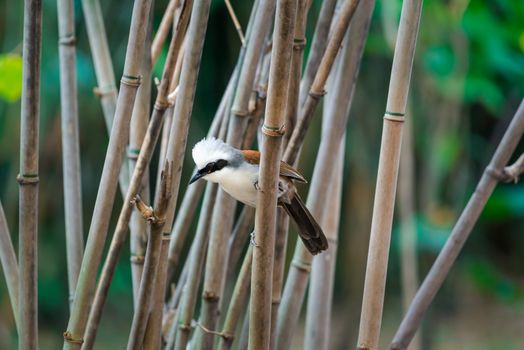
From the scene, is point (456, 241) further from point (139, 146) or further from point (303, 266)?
point (139, 146)

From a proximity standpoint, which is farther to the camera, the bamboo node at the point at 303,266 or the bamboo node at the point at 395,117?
the bamboo node at the point at 303,266

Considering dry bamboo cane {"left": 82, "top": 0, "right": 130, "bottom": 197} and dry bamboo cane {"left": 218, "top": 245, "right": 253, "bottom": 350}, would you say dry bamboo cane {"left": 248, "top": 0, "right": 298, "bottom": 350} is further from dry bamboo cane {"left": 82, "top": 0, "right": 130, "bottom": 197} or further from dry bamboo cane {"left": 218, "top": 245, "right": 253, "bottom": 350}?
dry bamboo cane {"left": 82, "top": 0, "right": 130, "bottom": 197}

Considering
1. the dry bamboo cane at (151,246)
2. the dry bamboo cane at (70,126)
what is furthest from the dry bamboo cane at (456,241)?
the dry bamboo cane at (70,126)

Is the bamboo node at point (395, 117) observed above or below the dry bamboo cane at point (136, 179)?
above

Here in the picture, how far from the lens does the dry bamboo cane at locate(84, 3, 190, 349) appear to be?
3.00ft

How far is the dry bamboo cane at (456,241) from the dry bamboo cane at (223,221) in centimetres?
26

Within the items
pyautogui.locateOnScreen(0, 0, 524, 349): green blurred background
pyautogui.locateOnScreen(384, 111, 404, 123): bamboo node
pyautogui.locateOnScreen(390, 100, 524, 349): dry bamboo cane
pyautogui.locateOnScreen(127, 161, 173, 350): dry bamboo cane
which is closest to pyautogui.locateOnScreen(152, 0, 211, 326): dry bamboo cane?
pyautogui.locateOnScreen(127, 161, 173, 350): dry bamboo cane

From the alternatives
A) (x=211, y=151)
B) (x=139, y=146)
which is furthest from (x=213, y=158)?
(x=139, y=146)

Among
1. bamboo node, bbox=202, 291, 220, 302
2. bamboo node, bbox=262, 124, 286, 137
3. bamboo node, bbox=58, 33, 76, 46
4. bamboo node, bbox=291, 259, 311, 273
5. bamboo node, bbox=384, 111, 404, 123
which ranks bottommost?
bamboo node, bbox=202, 291, 220, 302

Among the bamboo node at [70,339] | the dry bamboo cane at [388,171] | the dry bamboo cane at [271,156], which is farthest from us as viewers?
the bamboo node at [70,339]

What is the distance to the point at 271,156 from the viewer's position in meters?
0.76

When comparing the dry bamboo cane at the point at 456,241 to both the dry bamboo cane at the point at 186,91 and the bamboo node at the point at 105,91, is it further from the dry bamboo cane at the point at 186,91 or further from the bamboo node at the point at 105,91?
the bamboo node at the point at 105,91

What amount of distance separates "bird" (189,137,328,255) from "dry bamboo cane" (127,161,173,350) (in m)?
0.21

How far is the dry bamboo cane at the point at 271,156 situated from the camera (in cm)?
72
